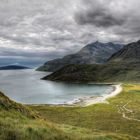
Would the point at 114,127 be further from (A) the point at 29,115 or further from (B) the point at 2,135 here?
(B) the point at 2,135

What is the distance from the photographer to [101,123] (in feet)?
220

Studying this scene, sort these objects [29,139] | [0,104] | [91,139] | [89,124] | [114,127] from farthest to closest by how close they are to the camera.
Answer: [89,124] < [114,127] < [0,104] < [91,139] < [29,139]

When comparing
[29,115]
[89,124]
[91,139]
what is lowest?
[89,124]

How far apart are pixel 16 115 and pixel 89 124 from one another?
44.5 m

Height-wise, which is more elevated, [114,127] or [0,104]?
[0,104]

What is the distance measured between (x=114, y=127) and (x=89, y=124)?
8.02m

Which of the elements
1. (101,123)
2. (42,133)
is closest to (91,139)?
(42,133)

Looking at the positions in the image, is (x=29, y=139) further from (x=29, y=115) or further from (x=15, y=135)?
(x=29, y=115)

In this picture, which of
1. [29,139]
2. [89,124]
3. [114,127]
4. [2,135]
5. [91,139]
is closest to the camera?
[2,135]

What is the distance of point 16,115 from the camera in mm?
24938

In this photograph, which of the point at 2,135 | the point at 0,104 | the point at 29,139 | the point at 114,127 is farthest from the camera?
the point at 114,127

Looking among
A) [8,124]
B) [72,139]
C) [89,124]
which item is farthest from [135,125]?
[8,124]

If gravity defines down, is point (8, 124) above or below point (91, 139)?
above

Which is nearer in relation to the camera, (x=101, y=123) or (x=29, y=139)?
(x=29, y=139)
